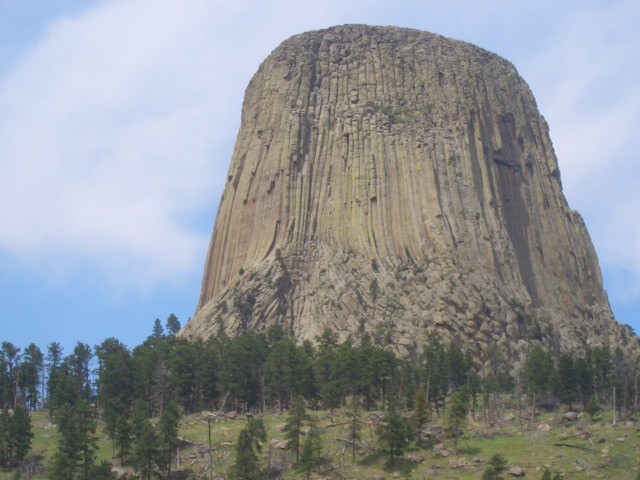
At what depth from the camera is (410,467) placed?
307 feet

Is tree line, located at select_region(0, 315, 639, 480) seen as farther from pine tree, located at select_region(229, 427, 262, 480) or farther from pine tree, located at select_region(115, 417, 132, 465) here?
pine tree, located at select_region(229, 427, 262, 480)

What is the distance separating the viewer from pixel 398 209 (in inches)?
6102

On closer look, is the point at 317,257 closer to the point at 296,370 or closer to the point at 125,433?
the point at 296,370

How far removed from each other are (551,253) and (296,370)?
2395 inches

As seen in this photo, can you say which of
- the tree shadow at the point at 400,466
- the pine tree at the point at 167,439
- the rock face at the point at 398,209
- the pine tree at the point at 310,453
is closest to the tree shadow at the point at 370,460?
the tree shadow at the point at 400,466

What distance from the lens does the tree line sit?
112 meters

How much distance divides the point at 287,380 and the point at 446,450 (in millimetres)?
20318

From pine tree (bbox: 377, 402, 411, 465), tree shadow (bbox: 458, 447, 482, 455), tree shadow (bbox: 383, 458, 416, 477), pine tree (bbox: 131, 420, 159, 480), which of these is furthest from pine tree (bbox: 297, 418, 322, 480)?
tree shadow (bbox: 458, 447, 482, 455)

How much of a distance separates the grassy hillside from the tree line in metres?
2.70

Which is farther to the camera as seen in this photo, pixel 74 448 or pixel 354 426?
pixel 354 426

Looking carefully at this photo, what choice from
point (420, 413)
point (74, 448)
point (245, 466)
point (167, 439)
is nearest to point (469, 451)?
point (420, 413)

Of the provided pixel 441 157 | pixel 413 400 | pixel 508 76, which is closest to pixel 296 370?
pixel 413 400

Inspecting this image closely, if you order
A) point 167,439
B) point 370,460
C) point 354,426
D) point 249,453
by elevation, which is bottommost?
point 370,460

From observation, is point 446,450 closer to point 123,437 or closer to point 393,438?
point 393,438
